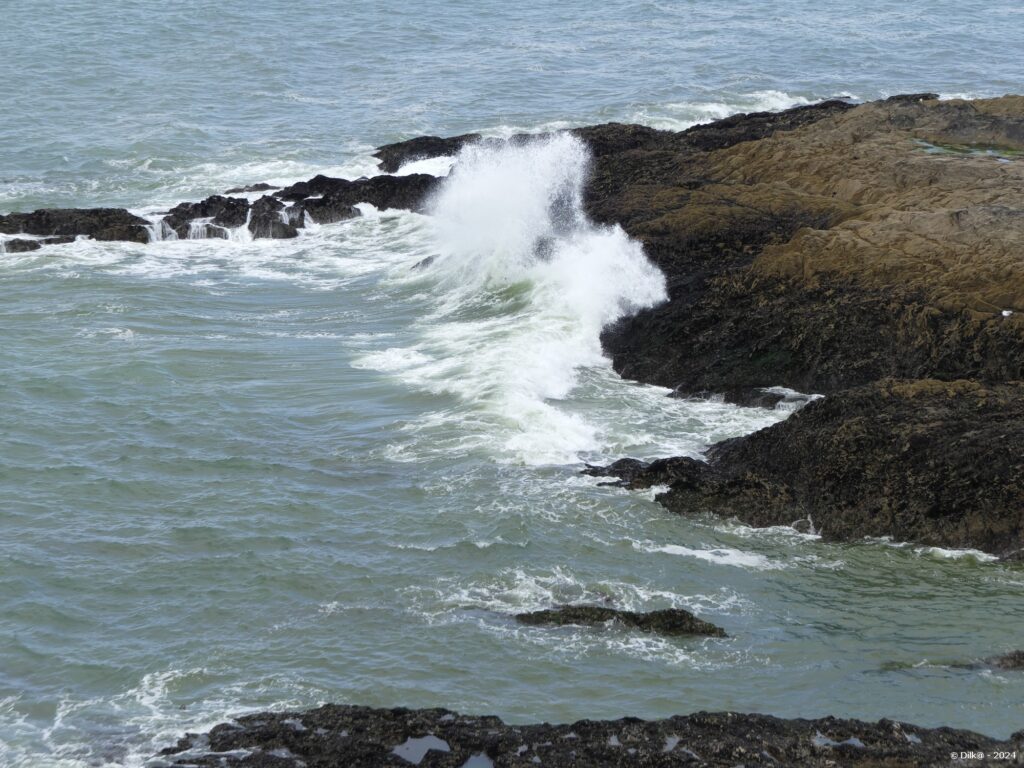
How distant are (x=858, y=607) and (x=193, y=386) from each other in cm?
1024

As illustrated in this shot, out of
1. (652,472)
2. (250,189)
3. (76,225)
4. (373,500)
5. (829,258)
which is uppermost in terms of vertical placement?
(829,258)

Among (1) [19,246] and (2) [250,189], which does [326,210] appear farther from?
(1) [19,246]

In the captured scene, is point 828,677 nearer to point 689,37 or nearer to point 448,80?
point 448,80

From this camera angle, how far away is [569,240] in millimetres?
23062

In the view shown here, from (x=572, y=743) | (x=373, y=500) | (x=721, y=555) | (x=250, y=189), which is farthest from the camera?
(x=250, y=189)

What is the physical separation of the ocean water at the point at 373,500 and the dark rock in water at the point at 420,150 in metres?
0.82

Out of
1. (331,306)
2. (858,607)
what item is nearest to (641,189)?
(331,306)

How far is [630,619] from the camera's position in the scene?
12211mm

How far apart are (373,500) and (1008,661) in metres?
7.01

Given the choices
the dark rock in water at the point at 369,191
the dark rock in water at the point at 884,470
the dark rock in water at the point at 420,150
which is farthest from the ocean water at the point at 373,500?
the dark rock in water at the point at 369,191

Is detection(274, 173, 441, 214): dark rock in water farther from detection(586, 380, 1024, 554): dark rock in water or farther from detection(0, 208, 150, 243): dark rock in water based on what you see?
detection(586, 380, 1024, 554): dark rock in water

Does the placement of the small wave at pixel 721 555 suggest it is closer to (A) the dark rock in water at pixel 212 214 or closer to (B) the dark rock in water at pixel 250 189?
(A) the dark rock in water at pixel 212 214

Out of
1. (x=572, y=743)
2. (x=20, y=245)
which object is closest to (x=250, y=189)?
(x=20, y=245)

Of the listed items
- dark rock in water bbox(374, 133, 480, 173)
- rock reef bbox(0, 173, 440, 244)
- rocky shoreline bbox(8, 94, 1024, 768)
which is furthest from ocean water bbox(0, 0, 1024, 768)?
dark rock in water bbox(374, 133, 480, 173)
